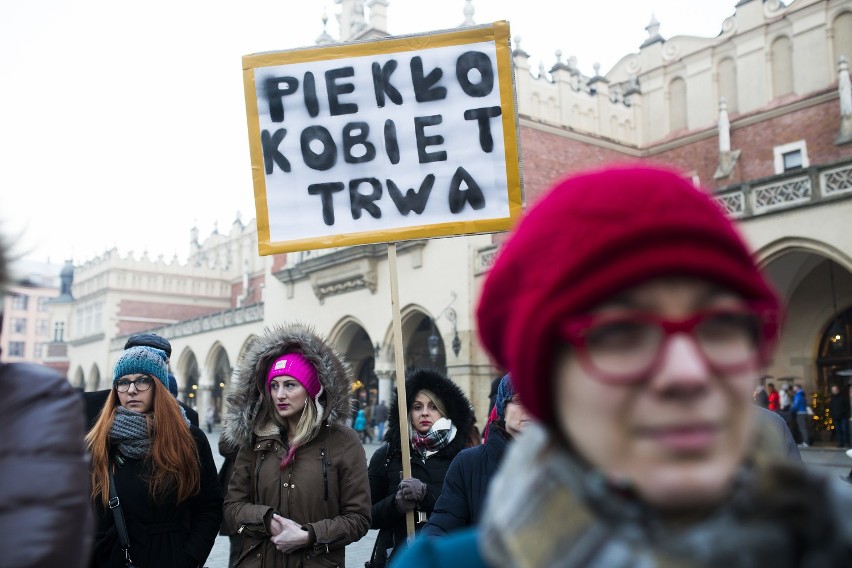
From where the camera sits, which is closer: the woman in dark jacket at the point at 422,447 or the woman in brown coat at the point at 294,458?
the woman in brown coat at the point at 294,458

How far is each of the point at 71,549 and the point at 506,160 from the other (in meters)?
2.47

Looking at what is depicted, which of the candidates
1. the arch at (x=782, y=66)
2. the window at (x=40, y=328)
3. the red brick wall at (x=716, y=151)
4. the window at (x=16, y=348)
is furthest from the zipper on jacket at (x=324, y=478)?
the window at (x=40, y=328)

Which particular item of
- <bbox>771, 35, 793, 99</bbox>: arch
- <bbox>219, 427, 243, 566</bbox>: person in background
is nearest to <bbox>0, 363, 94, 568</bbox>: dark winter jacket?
<bbox>219, 427, 243, 566</bbox>: person in background

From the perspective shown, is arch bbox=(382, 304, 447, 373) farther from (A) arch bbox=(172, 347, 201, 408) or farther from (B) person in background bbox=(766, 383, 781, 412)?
(A) arch bbox=(172, 347, 201, 408)

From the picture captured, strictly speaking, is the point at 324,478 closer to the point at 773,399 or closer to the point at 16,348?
the point at 773,399

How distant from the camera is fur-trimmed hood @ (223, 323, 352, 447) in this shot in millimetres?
3316

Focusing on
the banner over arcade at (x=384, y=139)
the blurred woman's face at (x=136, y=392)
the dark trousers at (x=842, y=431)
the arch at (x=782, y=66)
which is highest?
the arch at (x=782, y=66)

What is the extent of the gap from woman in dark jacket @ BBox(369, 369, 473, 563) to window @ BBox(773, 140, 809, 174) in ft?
53.2

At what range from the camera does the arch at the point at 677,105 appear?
68.7 feet

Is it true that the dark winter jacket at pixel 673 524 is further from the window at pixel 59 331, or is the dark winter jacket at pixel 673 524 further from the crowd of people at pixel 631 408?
the window at pixel 59 331

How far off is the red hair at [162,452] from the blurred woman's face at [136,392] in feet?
0.10

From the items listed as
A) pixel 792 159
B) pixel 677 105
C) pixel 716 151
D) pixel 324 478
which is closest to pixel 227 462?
pixel 324 478

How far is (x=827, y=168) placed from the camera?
11945 mm

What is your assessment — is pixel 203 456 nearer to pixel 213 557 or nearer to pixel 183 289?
pixel 213 557
